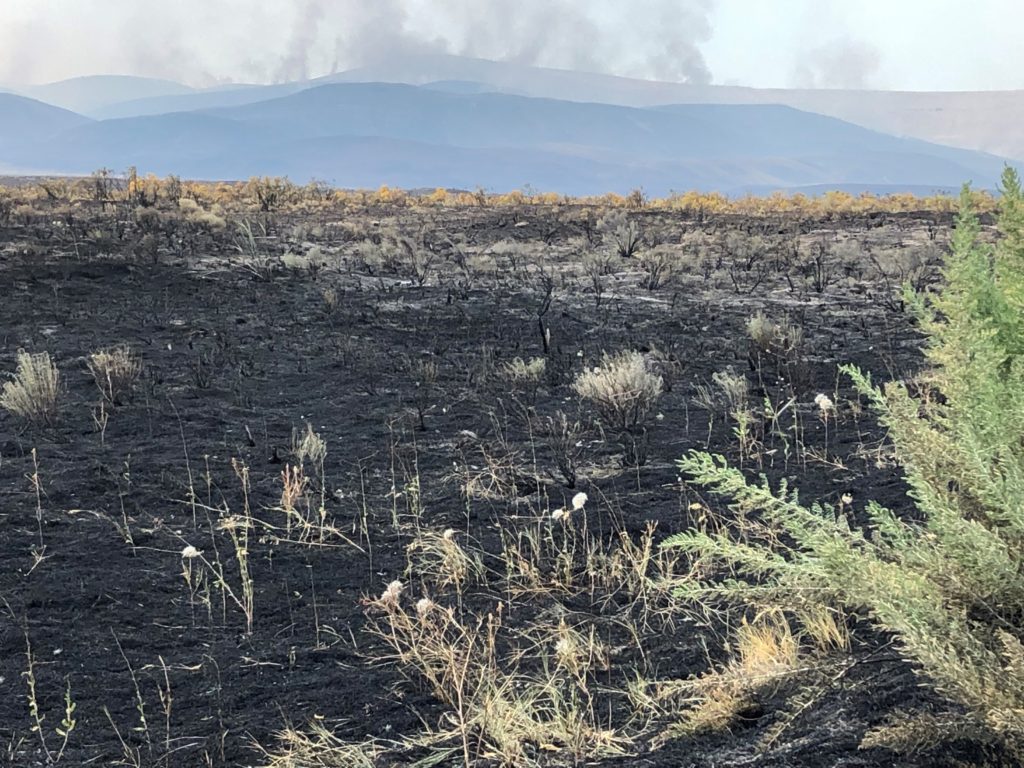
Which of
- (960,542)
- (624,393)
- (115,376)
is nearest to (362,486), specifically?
(624,393)

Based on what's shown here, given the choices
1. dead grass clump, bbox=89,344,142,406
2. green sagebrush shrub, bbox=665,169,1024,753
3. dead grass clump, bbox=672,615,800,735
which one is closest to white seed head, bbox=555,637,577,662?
dead grass clump, bbox=672,615,800,735

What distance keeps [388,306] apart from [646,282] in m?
4.02

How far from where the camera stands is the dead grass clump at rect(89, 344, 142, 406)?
6.53m

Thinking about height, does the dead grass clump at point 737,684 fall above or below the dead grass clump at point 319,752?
above

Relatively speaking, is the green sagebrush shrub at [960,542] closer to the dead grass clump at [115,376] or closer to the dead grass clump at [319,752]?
the dead grass clump at [319,752]

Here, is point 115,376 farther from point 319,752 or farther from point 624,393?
point 319,752

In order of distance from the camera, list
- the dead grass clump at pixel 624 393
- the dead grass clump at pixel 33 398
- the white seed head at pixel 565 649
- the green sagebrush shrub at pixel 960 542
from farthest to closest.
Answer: the dead grass clump at pixel 624 393, the dead grass clump at pixel 33 398, the white seed head at pixel 565 649, the green sagebrush shrub at pixel 960 542

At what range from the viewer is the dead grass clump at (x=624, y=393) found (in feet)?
19.5

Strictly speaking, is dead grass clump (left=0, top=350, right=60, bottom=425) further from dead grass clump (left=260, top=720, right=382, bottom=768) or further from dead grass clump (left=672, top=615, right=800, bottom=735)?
dead grass clump (left=672, top=615, right=800, bottom=735)

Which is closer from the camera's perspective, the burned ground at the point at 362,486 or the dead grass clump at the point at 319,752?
the dead grass clump at the point at 319,752

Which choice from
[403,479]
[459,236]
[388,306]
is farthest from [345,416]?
[459,236]

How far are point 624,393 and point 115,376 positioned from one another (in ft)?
13.1

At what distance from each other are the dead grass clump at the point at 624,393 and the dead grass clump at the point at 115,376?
3554 millimetres

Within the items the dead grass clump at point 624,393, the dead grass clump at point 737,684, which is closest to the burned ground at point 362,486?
the dead grass clump at point 737,684
